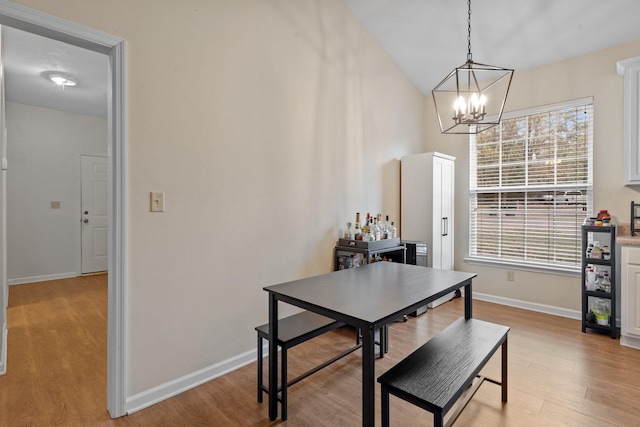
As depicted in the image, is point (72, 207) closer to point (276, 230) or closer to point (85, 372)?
point (85, 372)

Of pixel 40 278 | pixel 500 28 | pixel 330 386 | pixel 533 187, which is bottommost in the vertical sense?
pixel 330 386

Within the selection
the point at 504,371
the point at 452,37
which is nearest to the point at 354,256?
the point at 504,371

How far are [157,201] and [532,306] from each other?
3.92 metres

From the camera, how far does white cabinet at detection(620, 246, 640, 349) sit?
2.64 meters

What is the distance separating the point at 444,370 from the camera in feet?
4.91

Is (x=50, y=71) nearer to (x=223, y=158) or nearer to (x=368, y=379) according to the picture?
(x=223, y=158)

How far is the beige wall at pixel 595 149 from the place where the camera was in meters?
3.13

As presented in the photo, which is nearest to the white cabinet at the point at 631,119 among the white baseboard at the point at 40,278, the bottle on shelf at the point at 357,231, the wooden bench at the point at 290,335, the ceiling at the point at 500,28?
the ceiling at the point at 500,28

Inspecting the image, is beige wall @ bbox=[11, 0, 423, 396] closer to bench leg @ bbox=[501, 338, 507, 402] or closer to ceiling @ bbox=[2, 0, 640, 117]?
ceiling @ bbox=[2, 0, 640, 117]

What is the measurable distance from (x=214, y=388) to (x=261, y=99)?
Result: 6.82 feet

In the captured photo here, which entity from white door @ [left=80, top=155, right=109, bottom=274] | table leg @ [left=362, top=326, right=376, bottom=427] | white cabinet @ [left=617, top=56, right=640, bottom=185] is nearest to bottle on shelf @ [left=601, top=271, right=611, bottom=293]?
white cabinet @ [left=617, top=56, right=640, bottom=185]

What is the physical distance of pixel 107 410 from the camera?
188 centimetres

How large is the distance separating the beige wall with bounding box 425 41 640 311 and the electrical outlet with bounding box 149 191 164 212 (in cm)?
→ 358

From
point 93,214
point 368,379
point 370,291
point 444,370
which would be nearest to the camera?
point 368,379
